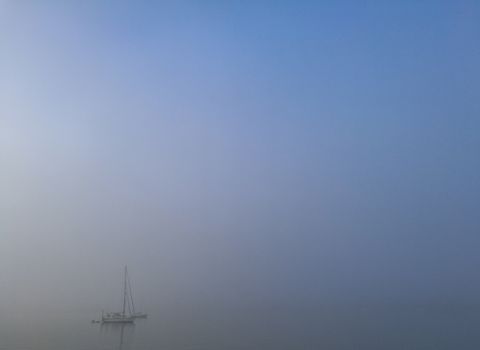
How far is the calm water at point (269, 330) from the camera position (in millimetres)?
4797

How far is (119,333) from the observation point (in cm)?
501

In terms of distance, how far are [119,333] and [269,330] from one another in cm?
181

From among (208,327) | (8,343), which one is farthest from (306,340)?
(8,343)

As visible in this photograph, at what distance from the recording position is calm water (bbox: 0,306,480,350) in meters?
4.80

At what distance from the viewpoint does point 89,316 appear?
495 centimetres

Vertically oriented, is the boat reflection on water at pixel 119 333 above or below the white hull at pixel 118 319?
below

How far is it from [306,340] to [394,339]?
90 cm

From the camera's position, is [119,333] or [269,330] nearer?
[119,333]

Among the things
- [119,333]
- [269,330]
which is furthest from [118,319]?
[269,330]

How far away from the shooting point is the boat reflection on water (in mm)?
4844

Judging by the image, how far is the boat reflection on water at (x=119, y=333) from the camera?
4.84 m

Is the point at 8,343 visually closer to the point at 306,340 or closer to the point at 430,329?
A: the point at 306,340

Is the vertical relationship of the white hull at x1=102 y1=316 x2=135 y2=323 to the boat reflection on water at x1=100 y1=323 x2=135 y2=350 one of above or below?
above

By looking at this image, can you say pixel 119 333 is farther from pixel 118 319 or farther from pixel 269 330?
pixel 269 330
